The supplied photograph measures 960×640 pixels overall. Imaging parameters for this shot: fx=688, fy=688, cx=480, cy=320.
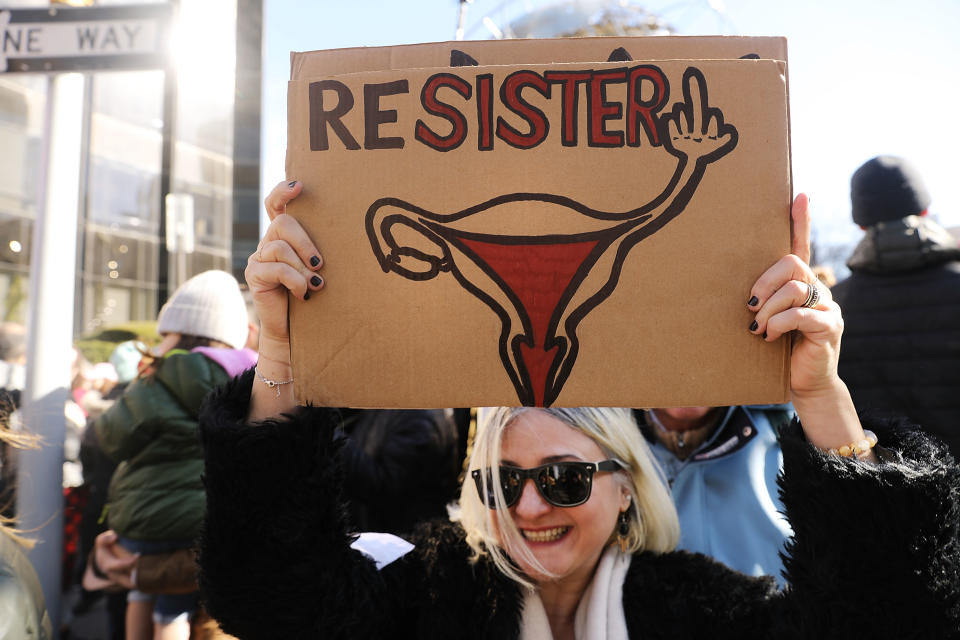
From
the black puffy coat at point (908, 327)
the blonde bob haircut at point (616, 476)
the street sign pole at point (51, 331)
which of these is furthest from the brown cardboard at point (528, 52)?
the black puffy coat at point (908, 327)

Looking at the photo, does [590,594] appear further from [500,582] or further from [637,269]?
[637,269]

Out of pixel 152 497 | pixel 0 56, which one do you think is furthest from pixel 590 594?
pixel 0 56

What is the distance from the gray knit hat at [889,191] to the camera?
2.71m

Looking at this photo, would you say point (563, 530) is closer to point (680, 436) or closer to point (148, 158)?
point (680, 436)

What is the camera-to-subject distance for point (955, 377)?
2484 mm

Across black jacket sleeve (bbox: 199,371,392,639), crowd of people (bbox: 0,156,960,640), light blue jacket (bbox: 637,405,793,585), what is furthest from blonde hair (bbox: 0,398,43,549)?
light blue jacket (bbox: 637,405,793,585)

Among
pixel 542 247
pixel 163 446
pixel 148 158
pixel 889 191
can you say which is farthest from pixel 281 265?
pixel 148 158

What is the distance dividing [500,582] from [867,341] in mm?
1849

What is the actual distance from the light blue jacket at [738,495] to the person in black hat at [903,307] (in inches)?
27.9

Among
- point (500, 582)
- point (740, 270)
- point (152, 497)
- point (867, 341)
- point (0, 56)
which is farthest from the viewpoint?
point (152, 497)

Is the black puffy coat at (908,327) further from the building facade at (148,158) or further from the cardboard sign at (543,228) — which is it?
the building facade at (148,158)

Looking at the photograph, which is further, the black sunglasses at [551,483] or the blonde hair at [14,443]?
the black sunglasses at [551,483]

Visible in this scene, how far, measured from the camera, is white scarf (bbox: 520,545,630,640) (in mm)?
1578

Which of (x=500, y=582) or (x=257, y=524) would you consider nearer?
(x=257, y=524)
